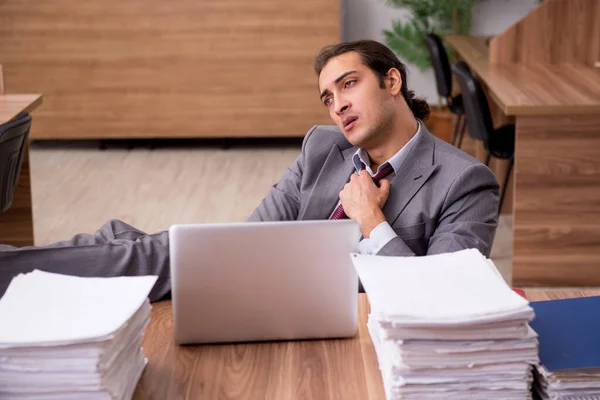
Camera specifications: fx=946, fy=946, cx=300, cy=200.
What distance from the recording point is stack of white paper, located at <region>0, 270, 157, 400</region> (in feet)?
4.43

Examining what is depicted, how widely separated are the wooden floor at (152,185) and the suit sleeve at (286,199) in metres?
1.89

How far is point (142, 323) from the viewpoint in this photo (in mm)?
1523

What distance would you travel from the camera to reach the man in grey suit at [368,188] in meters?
1.84

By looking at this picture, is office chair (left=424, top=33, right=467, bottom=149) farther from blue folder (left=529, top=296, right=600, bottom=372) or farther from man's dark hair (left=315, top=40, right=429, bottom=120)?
blue folder (left=529, top=296, right=600, bottom=372)

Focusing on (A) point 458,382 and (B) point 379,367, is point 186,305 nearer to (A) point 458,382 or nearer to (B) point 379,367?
(B) point 379,367

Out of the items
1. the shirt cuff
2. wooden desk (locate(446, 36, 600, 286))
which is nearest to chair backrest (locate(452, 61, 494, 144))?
wooden desk (locate(446, 36, 600, 286))

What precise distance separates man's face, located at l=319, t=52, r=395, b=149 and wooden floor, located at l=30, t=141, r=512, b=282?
2017 millimetres

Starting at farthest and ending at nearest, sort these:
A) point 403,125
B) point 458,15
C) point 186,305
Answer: point 458,15
point 403,125
point 186,305

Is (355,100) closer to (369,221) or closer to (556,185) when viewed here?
(369,221)

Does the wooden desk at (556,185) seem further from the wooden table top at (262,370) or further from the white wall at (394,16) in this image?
the white wall at (394,16)

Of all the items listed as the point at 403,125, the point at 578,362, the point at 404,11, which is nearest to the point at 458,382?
the point at 578,362

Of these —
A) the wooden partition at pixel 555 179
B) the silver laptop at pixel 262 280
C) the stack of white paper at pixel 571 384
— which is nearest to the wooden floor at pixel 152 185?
the wooden partition at pixel 555 179

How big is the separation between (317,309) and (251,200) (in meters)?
3.59

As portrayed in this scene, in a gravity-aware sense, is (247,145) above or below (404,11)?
below
